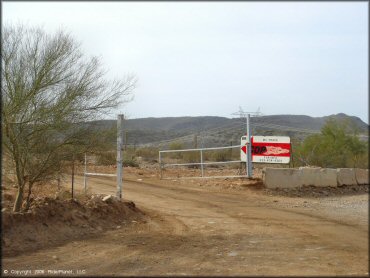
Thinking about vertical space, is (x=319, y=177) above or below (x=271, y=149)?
below

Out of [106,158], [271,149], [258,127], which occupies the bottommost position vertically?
[106,158]

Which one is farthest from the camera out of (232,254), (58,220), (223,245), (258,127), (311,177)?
(258,127)

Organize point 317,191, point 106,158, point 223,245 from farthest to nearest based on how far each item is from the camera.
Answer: point 317,191
point 106,158
point 223,245

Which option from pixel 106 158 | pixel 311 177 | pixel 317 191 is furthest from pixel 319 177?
pixel 106 158

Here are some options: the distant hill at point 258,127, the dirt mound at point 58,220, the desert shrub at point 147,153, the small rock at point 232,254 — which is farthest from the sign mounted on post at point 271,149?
the desert shrub at point 147,153

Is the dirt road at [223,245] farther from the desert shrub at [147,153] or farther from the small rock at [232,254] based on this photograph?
the desert shrub at [147,153]

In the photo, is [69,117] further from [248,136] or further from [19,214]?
[248,136]

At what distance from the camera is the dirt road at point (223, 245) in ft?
20.7

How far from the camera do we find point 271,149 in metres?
18.6

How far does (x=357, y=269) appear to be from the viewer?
5961 millimetres

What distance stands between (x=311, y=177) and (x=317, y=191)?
668mm

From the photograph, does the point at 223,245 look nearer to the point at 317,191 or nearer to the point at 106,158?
the point at 106,158

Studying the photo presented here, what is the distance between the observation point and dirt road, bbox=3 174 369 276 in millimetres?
6316

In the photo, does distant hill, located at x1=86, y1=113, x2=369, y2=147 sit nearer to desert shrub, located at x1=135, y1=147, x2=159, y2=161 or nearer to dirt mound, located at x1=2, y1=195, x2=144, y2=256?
desert shrub, located at x1=135, y1=147, x2=159, y2=161
